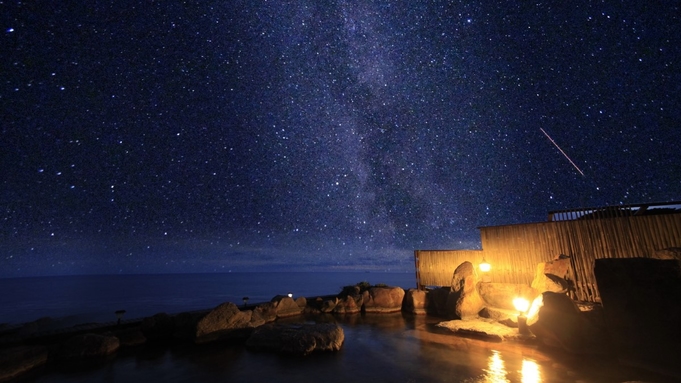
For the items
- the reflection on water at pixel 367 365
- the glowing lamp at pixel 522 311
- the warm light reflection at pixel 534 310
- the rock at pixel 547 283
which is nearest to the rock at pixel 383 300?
the reflection on water at pixel 367 365

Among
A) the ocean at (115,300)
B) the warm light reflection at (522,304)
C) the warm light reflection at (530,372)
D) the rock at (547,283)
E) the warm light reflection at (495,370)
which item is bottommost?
the ocean at (115,300)

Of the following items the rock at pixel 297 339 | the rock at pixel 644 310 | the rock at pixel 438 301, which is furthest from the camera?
the rock at pixel 438 301

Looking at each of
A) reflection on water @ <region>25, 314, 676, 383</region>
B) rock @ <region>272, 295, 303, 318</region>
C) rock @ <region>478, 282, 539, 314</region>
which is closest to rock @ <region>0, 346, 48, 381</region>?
reflection on water @ <region>25, 314, 676, 383</region>

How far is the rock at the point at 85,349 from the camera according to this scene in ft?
32.4

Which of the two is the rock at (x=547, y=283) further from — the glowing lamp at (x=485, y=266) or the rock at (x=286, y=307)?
the rock at (x=286, y=307)

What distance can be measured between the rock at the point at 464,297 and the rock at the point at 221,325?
990cm

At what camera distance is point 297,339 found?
33.4 ft

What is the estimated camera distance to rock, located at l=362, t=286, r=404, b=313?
57.9 ft

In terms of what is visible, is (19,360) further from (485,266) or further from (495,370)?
(485,266)

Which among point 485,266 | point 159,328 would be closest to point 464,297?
point 485,266

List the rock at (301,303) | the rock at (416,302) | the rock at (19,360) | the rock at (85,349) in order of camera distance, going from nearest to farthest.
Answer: the rock at (19,360) < the rock at (85,349) < the rock at (416,302) < the rock at (301,303)

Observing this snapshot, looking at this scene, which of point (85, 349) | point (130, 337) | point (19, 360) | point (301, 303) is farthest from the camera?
point (301, 303)

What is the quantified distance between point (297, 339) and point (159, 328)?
684 centimetres

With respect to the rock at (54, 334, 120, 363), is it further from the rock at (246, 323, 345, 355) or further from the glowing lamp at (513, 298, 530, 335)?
the glowing lamp at (513, 298, 530, 335)
